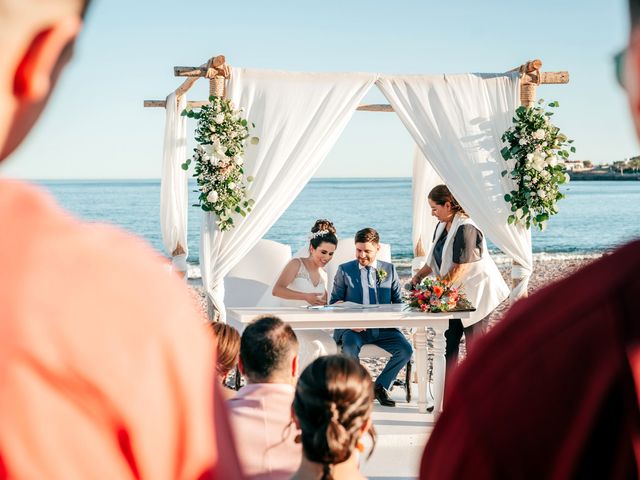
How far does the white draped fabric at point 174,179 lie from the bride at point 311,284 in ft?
3.28

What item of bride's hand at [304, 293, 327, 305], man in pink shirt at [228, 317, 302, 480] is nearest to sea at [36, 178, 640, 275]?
bride's hand at [304, 293, 327, 305]

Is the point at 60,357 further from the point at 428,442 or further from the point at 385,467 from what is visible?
the point at 385,467

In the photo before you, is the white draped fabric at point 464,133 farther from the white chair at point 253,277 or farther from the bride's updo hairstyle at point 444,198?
the white chair at point 253,277

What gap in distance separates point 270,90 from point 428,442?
20.8 ft

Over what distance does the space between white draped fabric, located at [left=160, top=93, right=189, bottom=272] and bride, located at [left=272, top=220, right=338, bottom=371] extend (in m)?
1.00

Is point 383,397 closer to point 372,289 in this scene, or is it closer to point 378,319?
point 372,289

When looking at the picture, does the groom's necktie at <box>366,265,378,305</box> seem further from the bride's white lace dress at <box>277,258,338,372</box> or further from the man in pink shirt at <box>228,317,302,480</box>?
the man in pink shirt at <box>228,317,302,480</box>

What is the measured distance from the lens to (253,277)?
7969 mm

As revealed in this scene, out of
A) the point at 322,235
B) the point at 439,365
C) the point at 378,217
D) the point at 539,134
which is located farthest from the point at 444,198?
the point at 378,217

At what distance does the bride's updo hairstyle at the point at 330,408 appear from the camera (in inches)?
82.3

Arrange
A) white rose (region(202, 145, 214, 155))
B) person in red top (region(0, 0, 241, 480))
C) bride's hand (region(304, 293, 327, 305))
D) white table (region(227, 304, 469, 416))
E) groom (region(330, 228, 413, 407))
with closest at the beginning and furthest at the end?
1. person in red top (region(0, 0, 241, 480))
2. white table (region(227, 304, 469, 416))
3. white rose (region(202, 145, 214, 155))
4. groom (region(330, 228, 413, 407))
5. bride's hand (region(304, 293, 327, 305))

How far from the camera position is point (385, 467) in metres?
5.23

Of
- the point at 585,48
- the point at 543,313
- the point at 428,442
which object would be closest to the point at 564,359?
the point at 543,313

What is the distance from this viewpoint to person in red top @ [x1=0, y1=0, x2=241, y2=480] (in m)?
0.57
